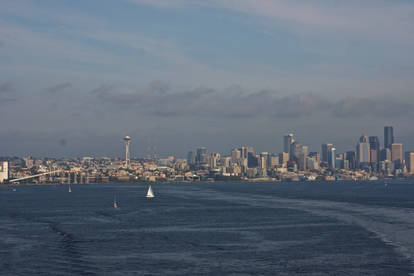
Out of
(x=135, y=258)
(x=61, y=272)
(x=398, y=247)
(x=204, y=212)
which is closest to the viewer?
(x=61, y=272)

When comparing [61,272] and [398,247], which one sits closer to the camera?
[61,272]

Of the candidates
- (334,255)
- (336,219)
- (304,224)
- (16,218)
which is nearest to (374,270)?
(334,255)

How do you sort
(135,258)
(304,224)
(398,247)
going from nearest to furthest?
1. (135,258)
2. (398,247)
3. (304,224)

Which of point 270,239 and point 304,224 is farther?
point 304,224

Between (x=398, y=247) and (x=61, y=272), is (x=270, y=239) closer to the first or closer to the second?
(x=398, y=247)

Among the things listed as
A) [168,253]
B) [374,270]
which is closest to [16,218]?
[168,253]

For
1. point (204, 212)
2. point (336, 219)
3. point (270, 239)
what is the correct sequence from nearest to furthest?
point (270, 239)
point (336, 219)
point (204, 212)

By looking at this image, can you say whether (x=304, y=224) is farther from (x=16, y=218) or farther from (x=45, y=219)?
(x=16, y=218)

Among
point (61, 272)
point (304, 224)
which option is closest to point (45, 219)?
point (304, 224)

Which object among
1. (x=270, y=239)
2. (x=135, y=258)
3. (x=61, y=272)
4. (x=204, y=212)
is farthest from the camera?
(x=204, y=212)
